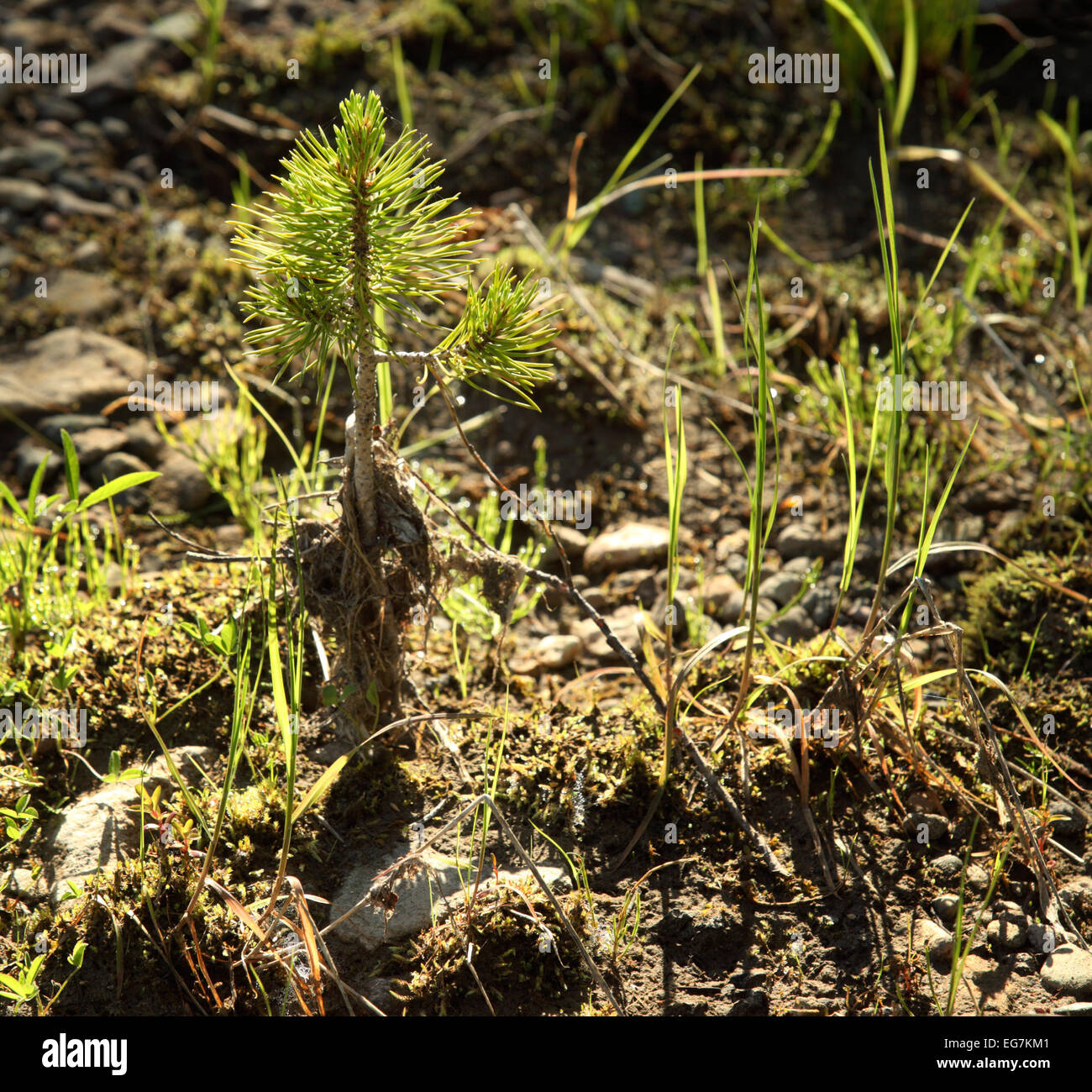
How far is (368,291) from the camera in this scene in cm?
175

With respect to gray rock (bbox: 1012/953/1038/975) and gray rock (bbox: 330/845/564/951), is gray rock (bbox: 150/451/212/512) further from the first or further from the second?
gray rock (bbox: 1012/953/1038/975)

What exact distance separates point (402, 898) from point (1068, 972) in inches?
52.6

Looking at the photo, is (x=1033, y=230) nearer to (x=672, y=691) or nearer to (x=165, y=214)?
(x=672, y=691)

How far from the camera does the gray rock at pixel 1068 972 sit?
1.85 metres

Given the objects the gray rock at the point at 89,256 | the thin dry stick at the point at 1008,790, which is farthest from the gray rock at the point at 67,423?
the thin dry stick at the point at 1008,790

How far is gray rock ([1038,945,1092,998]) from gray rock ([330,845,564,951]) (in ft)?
3.22

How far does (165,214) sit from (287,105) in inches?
30.6

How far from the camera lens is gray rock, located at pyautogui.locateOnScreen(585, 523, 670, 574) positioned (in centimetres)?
294

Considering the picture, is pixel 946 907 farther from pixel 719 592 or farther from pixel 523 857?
pixel 719 592

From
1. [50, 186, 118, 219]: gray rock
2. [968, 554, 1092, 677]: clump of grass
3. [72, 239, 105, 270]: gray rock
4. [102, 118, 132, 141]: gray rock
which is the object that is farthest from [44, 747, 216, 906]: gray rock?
[102, 118, 132, 141]: gray rock

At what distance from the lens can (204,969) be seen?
1815 mm

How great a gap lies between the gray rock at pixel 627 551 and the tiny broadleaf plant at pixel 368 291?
3.43ft

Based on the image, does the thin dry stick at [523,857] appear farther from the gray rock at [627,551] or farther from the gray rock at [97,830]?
the gray rock at [627,551]

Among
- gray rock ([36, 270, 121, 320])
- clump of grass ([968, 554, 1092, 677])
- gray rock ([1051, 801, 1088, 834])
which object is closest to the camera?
gray rock ([1051, 801, 1088, 834])
